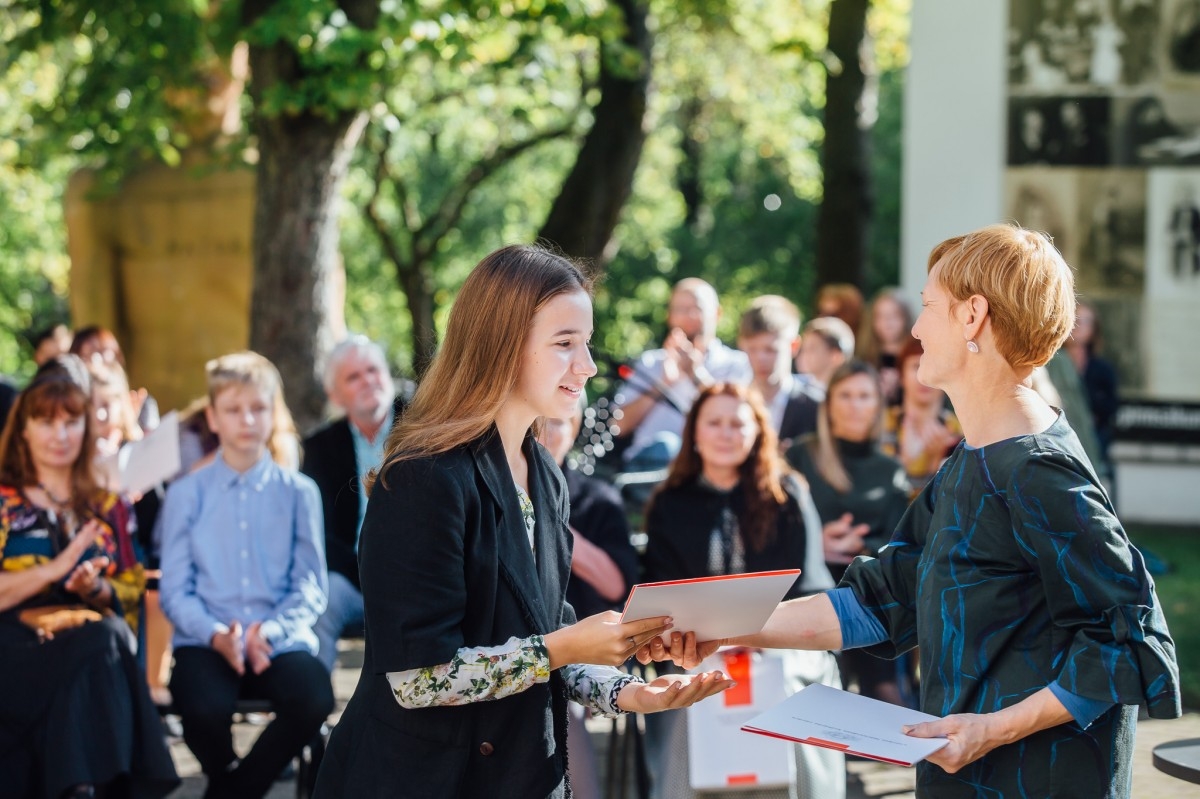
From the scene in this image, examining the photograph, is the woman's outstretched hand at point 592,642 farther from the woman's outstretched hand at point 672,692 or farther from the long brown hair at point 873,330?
the long brown hair at point 873,330

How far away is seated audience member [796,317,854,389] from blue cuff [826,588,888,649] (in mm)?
5199

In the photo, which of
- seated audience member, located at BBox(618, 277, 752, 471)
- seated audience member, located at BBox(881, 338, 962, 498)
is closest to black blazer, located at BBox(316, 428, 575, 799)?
seated audience member, located at BBox(881, 338, 962, 498)

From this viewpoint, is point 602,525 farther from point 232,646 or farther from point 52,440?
point 52,440

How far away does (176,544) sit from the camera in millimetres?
5445

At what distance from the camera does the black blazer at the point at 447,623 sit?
2.53 m

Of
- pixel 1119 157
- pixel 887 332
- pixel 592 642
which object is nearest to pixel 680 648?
pixel 592 642

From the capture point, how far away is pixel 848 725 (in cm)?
262

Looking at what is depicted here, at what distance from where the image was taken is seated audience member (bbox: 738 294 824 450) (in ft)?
24.9

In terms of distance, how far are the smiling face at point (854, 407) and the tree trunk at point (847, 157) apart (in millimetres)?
7592

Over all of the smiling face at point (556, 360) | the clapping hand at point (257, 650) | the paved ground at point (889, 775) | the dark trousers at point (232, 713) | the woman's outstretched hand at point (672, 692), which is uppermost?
the smiling face at point (556, 360)

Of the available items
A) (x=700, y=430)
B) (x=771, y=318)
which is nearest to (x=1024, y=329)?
(x=700, y=430)

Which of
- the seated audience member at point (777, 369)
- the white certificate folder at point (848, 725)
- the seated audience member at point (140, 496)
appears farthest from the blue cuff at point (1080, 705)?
the seated audience member at point (777, 369)

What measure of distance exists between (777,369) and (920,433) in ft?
2.92

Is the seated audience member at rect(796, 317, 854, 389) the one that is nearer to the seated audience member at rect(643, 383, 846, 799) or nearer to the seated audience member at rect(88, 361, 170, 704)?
the seated audience member at rect(643, 383, 846, 799)
